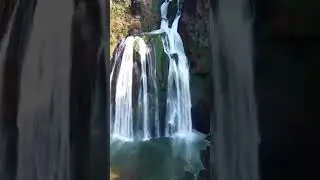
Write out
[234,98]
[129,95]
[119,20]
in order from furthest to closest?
[129,95] → [119,20] → [234,98]

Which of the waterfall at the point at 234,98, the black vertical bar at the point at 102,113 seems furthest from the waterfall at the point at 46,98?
the waterfall at the point at 234,98

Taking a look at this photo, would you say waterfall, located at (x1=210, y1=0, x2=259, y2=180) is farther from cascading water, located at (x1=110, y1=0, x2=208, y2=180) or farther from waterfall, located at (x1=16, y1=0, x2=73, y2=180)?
cascading water, located at (x1=110, y1=0, x2=208, y2=180)

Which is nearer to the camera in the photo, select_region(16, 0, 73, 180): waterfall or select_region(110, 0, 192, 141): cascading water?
select_region(16, 0, 73, 180): waterfall

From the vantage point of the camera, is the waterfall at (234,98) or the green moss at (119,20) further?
the green moss at (119,20)

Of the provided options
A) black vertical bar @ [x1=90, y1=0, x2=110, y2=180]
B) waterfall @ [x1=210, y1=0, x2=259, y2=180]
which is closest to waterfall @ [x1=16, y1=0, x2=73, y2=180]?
black vertical bar @ [x1=90, y1=0, x2=110, y2=180]

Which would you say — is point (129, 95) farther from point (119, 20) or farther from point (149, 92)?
point (119, 20)

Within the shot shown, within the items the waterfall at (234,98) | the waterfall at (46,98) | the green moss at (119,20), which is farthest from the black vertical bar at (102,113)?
the green moss at (119,20)

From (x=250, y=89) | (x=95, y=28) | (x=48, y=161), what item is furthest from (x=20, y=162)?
(x=250, y=89)

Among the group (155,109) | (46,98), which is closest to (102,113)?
(46,98)

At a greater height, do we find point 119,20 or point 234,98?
point 119,20

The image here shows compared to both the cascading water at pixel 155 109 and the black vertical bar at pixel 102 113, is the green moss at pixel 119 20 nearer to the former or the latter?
the cascading water at pixel 155 109

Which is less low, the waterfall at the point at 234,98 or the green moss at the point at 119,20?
the green moss at the point at 119,20

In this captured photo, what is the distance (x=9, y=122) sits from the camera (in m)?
0.57

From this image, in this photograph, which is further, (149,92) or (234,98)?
(149,92)
